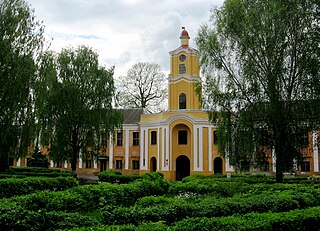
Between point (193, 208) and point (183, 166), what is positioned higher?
point (183, 166)

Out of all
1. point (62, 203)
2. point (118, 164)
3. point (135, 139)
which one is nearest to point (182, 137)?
point (135, 139)

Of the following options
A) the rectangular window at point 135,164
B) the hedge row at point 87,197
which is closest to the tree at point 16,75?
the hedge row at point 87,197

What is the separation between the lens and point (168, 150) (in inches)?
1503

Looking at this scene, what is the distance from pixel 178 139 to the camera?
39000mm

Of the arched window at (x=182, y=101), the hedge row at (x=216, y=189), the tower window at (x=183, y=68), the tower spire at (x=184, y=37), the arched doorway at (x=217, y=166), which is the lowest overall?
the hedge row at (x=216, y=189)

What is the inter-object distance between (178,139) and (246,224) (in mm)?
31867

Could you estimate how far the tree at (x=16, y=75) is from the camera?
70.3ft

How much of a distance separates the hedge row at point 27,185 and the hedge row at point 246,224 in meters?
Answer: 11.1

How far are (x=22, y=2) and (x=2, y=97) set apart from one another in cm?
631

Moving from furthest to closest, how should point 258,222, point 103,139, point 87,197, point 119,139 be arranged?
1. point 119,139
2. point 103,139
3. point 87,197
4. point 258,222

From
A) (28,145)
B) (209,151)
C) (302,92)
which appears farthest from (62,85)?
(302,92)

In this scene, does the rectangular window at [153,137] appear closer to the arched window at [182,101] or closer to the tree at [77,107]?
the arched window at [182,101]

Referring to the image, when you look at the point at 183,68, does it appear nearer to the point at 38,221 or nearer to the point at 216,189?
the point at 216,189

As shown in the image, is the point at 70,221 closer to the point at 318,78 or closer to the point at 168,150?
the point at 318,78
